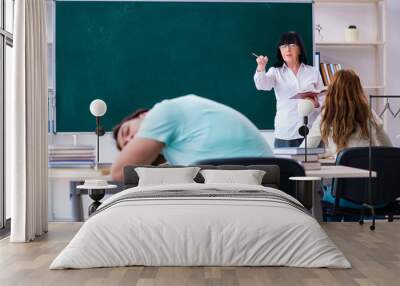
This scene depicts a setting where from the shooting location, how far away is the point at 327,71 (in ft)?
22.2

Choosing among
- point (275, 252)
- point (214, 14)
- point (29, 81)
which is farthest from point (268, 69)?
point (275, 252)

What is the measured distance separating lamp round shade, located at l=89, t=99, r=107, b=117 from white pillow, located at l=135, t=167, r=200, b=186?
0.96 metres

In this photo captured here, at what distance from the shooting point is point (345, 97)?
6633 millimetres

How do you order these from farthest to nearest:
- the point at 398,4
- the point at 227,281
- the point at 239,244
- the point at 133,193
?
the point at 398,4 < the point at 133,193 < the point at 239,244 < the point at 227,281

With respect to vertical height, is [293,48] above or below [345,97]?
above

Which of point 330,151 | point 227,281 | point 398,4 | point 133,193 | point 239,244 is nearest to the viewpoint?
point 227,281

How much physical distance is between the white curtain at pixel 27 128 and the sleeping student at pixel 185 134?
992mm

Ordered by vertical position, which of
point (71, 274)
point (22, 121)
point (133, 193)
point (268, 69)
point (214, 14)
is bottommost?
point (71, 274)

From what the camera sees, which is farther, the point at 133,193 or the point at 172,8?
the point at 172,8

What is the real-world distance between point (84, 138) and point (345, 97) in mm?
2582

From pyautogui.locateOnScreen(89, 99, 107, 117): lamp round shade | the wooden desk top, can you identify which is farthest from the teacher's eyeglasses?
the wooden desk top

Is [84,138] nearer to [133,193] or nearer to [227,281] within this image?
[133,193]

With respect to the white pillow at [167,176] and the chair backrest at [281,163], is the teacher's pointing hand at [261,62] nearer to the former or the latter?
the chair backrest at [281,163]

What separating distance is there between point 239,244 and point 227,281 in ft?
1.37
